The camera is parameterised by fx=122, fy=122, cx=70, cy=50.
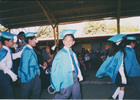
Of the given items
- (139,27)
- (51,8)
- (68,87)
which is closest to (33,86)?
(68,87)

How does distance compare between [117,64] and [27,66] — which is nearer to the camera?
[27,66]

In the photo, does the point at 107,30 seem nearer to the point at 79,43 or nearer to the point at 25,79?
the point at 79,43

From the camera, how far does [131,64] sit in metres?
3.07

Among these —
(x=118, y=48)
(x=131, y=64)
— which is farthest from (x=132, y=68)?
(x=118, y=48)

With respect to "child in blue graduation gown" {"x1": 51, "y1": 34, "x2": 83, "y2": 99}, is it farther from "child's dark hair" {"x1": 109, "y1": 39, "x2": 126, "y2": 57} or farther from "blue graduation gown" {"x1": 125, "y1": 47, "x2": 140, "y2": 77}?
"blue graduation gown" {"x1": 125, "y1": 47, "x2": 140, "y2": 77}

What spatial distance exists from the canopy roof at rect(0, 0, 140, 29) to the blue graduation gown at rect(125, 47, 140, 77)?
7.60 metres

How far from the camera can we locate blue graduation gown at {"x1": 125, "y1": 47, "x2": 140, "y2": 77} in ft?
9.98

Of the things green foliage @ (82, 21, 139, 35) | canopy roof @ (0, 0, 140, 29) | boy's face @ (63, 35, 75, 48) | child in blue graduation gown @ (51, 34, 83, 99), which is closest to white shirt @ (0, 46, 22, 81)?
child in blue graduation gown @ (51, 34, 83, 99)

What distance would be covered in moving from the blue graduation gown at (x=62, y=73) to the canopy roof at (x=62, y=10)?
8505 mm

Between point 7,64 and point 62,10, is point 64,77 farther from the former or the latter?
point 62,10

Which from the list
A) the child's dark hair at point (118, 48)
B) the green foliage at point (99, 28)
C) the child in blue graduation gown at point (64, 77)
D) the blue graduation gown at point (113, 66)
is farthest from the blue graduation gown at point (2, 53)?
the green foliage at point (99, 28)

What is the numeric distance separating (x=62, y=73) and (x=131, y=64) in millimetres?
1820

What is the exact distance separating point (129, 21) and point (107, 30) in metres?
14.6

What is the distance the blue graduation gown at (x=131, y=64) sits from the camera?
9.98 ft
